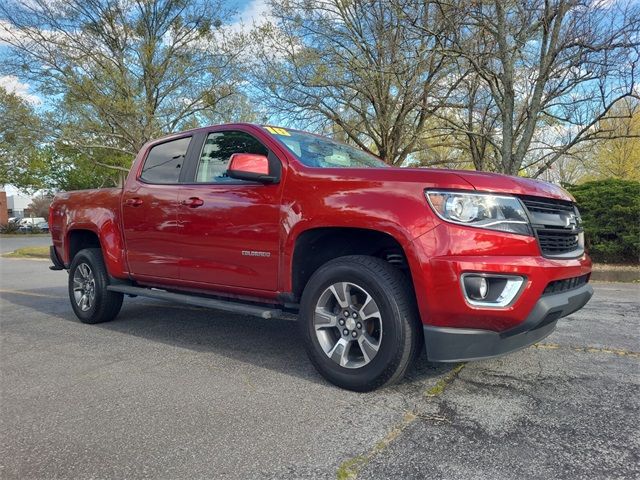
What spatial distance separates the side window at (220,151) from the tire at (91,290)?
6.11ft

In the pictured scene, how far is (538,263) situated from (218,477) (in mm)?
2102

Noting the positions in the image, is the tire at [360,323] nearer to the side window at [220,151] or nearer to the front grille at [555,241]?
the front grille at [555,241]

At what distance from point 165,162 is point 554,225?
11.7ft

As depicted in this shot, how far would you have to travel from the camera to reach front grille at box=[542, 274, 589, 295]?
3102 mm

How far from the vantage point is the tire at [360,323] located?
3.11 metres

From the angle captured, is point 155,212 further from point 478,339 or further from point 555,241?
point 555,241

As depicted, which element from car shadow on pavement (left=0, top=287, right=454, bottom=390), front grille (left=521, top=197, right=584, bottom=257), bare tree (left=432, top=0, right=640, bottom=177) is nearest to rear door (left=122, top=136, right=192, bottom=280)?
car shadow on pavement (left=0, top=287, right=454, bottom=390)

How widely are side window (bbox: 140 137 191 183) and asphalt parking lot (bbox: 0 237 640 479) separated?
158 centimetres

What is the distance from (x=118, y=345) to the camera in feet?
15.4

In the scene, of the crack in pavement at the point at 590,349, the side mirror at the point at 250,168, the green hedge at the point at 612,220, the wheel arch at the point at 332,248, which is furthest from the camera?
the green hedge at the point at 612,220

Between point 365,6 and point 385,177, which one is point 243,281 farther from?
point 365,6

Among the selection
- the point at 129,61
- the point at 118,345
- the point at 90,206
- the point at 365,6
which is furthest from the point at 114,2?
the point at 118,345

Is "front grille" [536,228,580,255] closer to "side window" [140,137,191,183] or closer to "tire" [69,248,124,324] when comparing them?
"side window" [140,137,191,183]

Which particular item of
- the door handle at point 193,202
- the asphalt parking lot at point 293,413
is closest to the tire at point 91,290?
the asphalt parking lot at point 293,413
